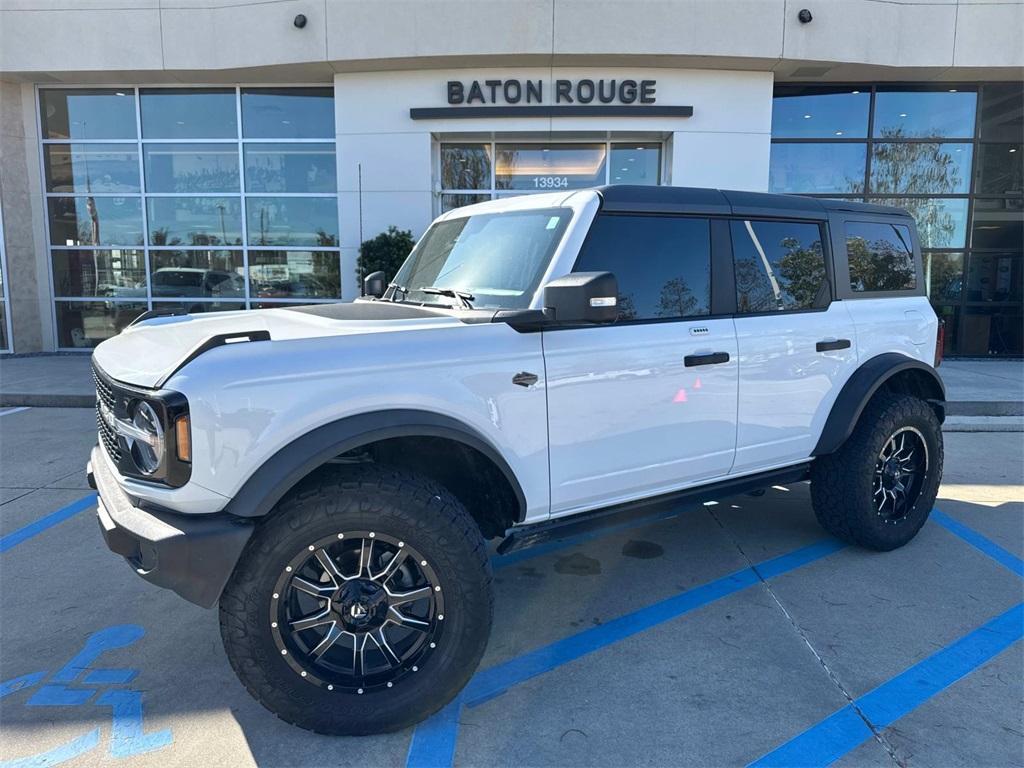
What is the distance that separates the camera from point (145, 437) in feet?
8.00

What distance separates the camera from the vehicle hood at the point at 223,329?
2.60 meters

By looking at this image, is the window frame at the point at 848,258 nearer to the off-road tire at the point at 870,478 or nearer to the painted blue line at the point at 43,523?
the off-road tire at the point at 870,478

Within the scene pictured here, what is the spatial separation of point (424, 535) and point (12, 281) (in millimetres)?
12806

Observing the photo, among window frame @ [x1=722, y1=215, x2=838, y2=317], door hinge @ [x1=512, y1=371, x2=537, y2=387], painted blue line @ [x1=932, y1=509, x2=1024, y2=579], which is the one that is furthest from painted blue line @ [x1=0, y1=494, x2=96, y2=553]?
painted blue line @ [x1=932, y1=509, x2=1024, y2=579]

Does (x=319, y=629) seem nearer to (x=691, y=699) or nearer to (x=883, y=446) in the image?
(x=691, y=699)

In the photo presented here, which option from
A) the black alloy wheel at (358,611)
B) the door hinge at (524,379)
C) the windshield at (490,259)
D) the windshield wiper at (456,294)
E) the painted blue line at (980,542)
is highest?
the windshield at (490,259)

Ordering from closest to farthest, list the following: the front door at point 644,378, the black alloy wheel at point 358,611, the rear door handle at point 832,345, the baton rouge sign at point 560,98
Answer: the black alloy wheel at point 358,611
the front door at point 644,378
the rear door handle at point 832,345
the baton rouge sign at point 560,98

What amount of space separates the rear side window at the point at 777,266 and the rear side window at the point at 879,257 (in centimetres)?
32

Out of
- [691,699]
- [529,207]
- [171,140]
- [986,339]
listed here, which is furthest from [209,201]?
[986,339]

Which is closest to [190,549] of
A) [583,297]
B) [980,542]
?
[583,297]

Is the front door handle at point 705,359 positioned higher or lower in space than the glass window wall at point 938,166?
lower

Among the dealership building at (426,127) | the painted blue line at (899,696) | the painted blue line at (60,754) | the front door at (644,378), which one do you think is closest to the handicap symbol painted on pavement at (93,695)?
the painted blue line at (60,754)

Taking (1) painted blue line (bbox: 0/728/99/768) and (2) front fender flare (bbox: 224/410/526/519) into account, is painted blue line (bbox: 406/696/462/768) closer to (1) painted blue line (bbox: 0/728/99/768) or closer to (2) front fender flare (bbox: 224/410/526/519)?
(2) front fender flare (bbox: 224/410/526/519)

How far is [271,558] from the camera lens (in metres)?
2.41
